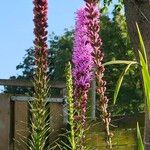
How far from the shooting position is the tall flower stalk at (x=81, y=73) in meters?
3.46

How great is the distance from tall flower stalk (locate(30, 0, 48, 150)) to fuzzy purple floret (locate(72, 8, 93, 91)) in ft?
1.28

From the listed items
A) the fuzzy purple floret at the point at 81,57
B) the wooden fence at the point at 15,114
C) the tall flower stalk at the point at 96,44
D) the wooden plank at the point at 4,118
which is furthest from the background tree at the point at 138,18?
the tall flower stalk at the point at 96,44

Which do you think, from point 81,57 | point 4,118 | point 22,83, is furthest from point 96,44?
point 4,118

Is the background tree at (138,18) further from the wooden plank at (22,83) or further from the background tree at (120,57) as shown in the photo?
the background tree at (120,57)

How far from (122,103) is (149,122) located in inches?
1758

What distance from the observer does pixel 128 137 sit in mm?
9328

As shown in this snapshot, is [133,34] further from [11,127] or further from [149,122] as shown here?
[11,127]

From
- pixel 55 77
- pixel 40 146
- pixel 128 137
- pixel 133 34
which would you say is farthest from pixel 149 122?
pixel 55 77

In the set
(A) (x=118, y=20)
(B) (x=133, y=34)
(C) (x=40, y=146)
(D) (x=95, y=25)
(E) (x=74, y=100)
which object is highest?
(A) (x=118, y=20)

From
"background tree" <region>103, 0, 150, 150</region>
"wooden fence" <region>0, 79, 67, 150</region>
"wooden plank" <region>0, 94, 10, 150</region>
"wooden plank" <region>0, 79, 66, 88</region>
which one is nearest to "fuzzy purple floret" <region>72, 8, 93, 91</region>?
"background tree" <region>103, 0, 150, 150</region>

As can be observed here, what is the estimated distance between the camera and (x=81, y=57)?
381 cm

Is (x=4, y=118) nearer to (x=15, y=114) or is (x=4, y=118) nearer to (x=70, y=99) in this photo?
(x=15, y=114)

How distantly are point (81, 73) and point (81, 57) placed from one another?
10.4 inches

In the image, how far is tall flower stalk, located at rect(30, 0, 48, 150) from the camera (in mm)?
2838
